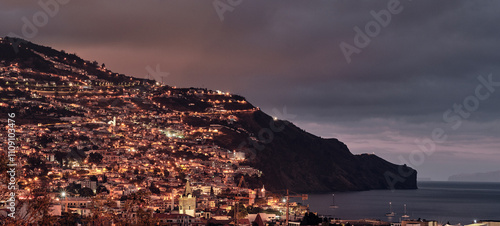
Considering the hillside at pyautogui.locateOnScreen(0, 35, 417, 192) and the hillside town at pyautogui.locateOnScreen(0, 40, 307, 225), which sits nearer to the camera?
the hillside town at pyautogui.locateOnScreen(0, 40, 307, 225)

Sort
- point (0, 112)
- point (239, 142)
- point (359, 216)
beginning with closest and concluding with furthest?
point (359, 216)
point (0, 112)
point (239, 142)

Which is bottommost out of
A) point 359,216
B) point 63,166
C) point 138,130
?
point 359,216

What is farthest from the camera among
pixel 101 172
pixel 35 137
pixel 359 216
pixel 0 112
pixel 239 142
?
pixel 239 142

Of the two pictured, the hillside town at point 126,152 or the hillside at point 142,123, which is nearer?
the hillside town at point 126,152

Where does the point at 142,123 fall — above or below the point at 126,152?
above

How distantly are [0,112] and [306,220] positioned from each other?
10314 centimetres

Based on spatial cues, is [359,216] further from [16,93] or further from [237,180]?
[16,93]

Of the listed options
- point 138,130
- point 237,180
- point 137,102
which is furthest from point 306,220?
point 137,102

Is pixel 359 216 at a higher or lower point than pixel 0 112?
lower

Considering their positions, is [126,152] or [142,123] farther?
[142,123]

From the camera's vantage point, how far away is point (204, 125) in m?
189

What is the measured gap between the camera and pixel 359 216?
352ft

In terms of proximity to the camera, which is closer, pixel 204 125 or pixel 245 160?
pixel 245 160

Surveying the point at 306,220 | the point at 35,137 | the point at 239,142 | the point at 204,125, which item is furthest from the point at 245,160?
the point at 306,220
